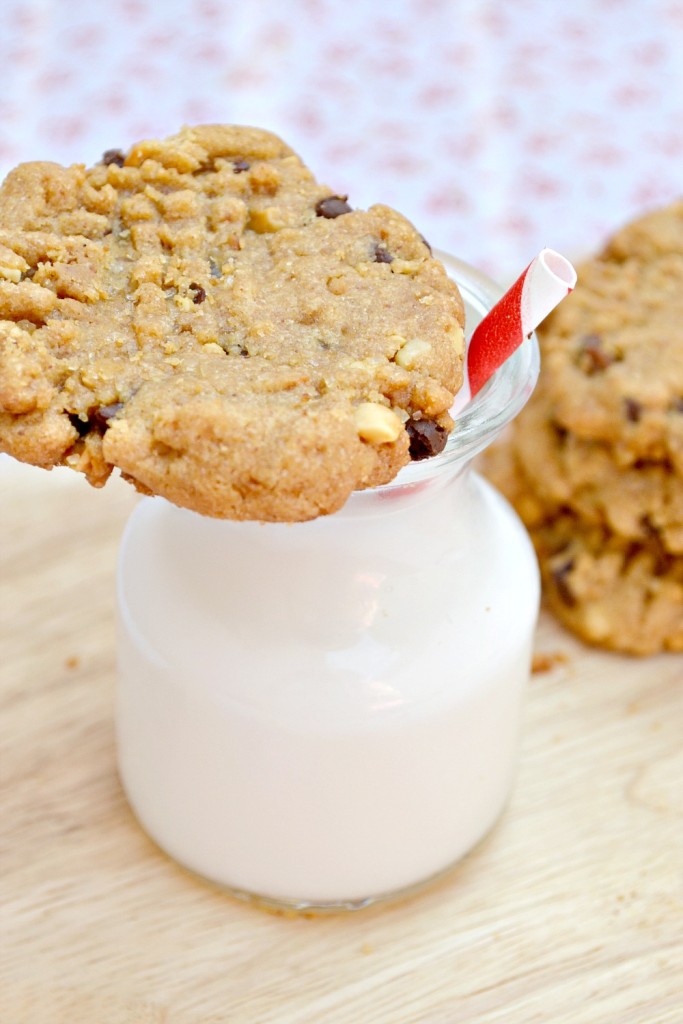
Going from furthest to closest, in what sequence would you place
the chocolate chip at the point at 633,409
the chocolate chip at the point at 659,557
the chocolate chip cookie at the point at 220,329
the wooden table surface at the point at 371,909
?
the chocolate chip at the point at 659,557
the chocolate chip at the point at 633,409
the wooden table surface at the point at 371,909
the chocolate chip cookie at the point at 220,329

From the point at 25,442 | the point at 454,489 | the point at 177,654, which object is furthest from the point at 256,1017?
the point at 25,442

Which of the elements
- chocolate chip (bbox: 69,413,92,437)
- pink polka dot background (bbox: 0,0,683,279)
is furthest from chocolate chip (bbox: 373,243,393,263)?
pink polka dot background (bbox: 0,0,683,279)

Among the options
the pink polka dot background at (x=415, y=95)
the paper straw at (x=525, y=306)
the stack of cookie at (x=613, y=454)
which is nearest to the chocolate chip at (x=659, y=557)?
the stack of cookie at (x=613, y=454)

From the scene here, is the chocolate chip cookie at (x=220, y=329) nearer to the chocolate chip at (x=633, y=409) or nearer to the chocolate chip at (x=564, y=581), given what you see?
the chocolate chip at (x=633, y=409)

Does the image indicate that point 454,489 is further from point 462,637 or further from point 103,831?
point 103,831

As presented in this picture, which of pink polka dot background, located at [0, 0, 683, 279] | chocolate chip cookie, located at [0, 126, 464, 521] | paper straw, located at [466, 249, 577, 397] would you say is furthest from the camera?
pink polka dot background, located at [0, 0, 683, 279]

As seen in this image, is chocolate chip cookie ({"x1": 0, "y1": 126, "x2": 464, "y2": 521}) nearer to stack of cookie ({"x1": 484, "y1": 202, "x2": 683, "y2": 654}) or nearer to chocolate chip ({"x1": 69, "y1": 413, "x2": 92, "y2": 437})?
chocolate chip ({"x1": 69, "y1": 413, "x2": 92, "y2": 437})
